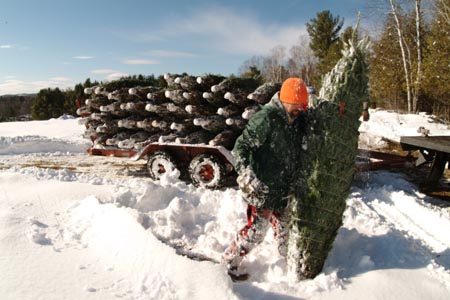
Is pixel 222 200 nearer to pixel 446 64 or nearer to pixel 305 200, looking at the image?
pixel 305 200

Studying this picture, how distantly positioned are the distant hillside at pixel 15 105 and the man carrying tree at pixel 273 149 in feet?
176

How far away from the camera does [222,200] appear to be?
5035 mm

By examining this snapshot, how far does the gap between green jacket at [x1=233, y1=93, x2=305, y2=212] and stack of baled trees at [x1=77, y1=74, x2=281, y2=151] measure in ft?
9.12

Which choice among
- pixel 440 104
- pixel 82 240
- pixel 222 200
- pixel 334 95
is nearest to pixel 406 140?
pixel 222 200

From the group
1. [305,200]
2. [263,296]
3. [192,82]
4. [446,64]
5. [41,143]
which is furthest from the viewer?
[446,64]

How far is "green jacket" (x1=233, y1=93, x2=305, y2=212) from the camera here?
114 inches

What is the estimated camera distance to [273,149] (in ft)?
9.68

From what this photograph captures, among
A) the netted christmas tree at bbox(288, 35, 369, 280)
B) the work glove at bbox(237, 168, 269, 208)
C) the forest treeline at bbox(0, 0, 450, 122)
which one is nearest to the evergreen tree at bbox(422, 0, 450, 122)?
the forest treeline at bbox(0, 0, 450, 122)

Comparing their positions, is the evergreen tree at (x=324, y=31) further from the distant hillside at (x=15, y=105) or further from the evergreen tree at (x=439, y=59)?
the distant hillside at (x=15, y=105)

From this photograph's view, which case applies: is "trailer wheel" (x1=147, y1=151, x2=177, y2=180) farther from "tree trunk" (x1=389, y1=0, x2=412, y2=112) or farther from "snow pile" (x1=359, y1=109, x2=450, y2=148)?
"tree trunk" (x1=389, y1=0, x2=412, y2=112)

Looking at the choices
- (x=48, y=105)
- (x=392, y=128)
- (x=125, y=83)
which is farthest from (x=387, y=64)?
(x=48, y=105)

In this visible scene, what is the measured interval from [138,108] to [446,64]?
14.0m

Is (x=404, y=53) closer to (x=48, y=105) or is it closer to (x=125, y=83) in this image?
(x=125, y=83)

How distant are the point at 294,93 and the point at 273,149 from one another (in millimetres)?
508
